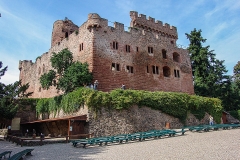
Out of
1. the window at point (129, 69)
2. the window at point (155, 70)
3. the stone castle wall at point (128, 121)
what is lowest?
the stone castle wall at point (128, 121)

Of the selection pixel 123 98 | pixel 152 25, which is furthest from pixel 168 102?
pixel 152 25

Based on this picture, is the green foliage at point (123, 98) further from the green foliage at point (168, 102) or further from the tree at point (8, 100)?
the tree at point (8, 100)

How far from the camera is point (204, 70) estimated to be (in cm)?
3234

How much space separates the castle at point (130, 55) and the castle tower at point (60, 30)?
349 centimetres

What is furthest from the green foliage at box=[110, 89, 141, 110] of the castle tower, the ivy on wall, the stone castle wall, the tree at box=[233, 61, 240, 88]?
the tree at box=[233, 61, 240, 88]

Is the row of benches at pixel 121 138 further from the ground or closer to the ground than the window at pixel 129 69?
closer to the ground

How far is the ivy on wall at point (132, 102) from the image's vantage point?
16812mm

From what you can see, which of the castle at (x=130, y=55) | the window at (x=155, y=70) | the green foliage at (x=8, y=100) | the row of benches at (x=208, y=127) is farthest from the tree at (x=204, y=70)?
the green foliage at (x=8, y=100)

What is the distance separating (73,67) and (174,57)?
15.1 meters

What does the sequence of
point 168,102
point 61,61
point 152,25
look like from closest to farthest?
point 168,102
point 61,61
point 152,25

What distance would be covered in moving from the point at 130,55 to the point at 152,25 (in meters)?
8.00

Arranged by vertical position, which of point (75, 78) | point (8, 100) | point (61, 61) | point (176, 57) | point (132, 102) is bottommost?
point (132, 102)

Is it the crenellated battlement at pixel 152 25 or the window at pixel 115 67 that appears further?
the crenellated battlement at pixel 152 25

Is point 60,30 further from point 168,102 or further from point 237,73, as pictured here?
point 237,73
